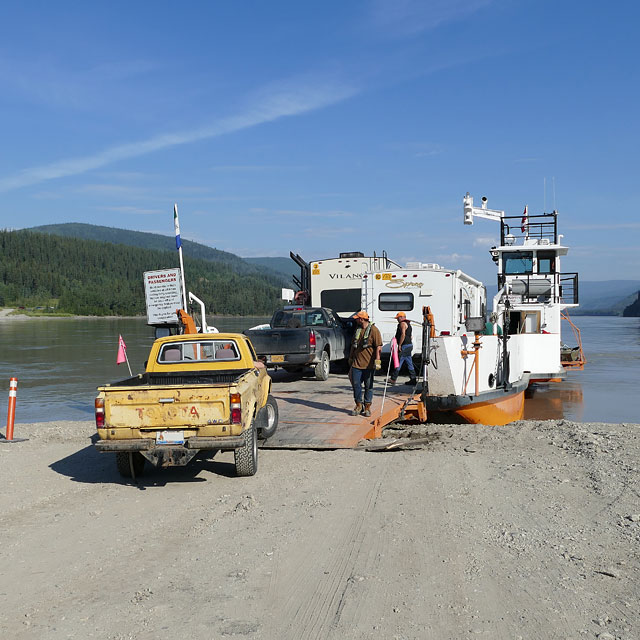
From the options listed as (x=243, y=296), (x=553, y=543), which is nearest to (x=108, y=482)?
(x=553, y=543)

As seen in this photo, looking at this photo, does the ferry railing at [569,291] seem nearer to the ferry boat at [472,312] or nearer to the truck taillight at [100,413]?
the ferry boat at [472,312]

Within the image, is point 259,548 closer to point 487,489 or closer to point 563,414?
point 487,489

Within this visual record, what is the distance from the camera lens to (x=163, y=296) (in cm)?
1517

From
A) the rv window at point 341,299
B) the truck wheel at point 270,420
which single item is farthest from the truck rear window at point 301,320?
the truck wheel at point 270,420

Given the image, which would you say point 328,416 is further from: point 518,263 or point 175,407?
point 518,263

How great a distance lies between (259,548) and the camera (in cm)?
556

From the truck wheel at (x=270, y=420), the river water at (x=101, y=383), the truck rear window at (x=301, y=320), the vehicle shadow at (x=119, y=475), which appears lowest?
the river water at (x=101, y=383)

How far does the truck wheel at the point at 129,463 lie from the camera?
8062 mm

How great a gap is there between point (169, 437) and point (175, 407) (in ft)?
1.10

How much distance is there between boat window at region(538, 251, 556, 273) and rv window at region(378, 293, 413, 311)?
6.66 meters

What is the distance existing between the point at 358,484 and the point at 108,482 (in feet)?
9.74

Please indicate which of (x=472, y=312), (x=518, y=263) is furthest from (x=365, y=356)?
(x=518, y=263)

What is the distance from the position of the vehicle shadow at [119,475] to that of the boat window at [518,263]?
605 inches

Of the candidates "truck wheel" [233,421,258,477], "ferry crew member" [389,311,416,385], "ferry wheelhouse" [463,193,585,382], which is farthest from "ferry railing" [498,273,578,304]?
"truck wheel" [233,421,258,477]
